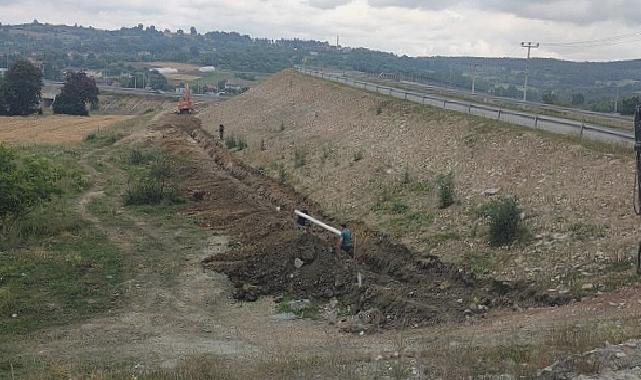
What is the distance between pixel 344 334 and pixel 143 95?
11778cm

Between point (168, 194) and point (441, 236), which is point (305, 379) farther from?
point (168, 194)

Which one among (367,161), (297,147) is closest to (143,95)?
(297,147)

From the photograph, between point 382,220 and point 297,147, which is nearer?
point 382,220

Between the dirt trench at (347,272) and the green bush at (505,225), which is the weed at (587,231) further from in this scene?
the dirt trench at (347,272)

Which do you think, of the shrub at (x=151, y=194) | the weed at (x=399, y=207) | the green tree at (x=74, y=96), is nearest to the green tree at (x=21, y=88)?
the green tree at (x=74, y=96)

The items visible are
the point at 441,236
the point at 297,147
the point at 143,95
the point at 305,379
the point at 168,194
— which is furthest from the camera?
the point at 143,95

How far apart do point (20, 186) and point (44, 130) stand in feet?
177

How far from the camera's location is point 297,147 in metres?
34.8

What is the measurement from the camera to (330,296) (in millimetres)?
15352

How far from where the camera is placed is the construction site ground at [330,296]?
10.1 m

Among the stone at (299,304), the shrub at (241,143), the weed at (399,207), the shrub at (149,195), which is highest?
the shrub at (241,143)

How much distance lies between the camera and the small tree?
1958 cm

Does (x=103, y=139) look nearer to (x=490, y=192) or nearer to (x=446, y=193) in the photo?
(x=446, y=193)

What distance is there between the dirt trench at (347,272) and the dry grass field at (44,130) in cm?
3725
